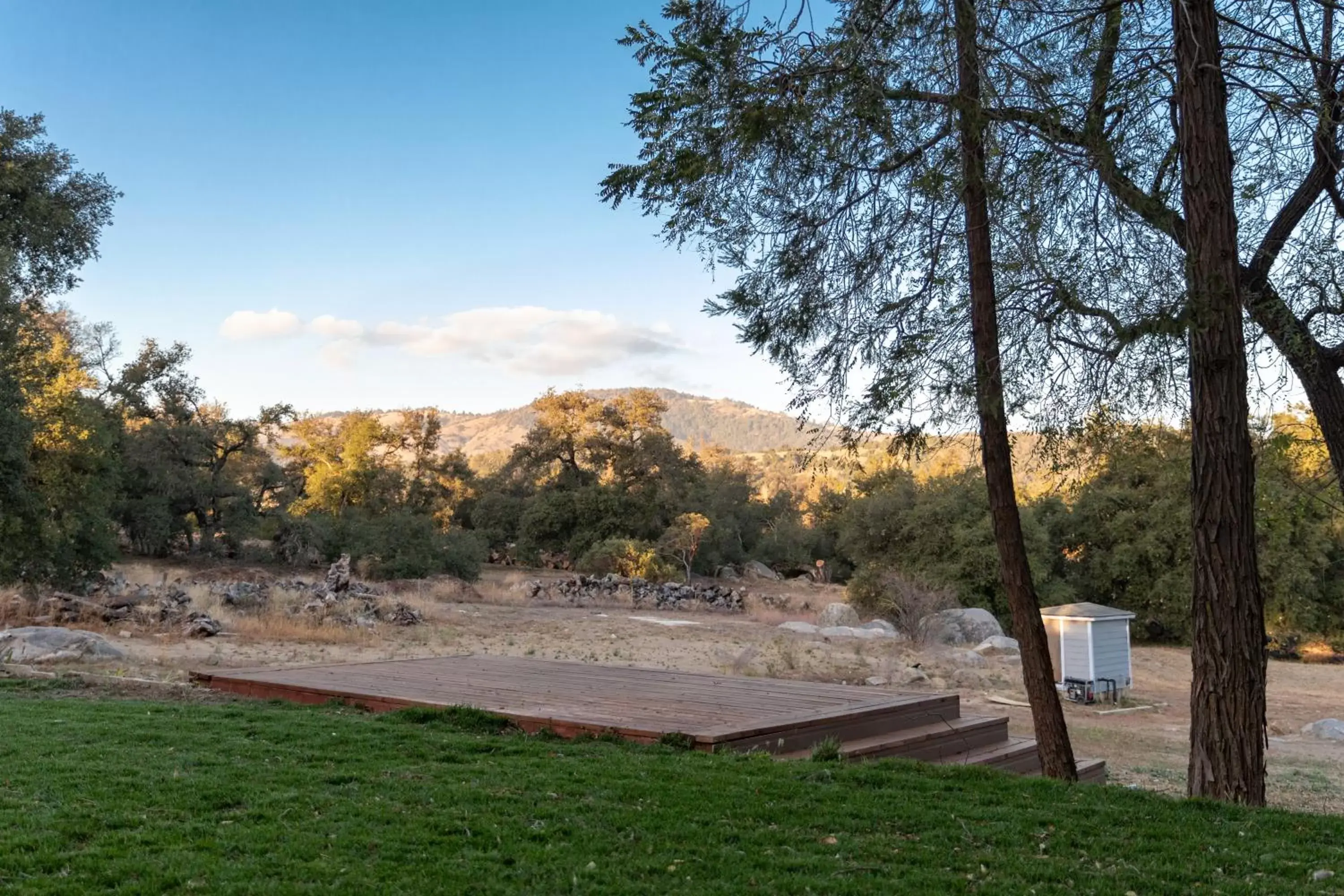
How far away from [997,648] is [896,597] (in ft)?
10.1

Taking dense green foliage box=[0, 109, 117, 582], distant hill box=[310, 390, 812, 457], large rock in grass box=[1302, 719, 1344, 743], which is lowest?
large rock in grass box=[1302, 719, 1344, 743]

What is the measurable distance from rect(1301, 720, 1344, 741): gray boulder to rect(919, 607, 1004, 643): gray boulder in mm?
6564

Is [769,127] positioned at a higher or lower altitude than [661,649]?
higher

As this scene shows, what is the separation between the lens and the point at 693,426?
180 meters

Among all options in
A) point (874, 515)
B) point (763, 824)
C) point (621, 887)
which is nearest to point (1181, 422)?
point (763, 824)

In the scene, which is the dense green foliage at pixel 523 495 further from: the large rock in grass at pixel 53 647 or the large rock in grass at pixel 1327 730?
the large rock in grass at pixel 1327 730

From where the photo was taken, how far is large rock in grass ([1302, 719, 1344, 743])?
1315 cm

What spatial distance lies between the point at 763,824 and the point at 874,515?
77.6ft

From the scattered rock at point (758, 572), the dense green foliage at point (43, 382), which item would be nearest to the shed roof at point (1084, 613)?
the dense green foliage at point (43, 382)

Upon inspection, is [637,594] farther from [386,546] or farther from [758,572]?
[758,572]

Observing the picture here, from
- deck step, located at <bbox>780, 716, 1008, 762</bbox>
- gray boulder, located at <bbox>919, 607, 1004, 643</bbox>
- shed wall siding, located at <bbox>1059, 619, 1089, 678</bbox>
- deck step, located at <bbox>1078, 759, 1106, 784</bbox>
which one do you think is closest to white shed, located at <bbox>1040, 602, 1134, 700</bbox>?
shed wall siding, located at <bbox>1059, 619, 1089, 678</bbox>

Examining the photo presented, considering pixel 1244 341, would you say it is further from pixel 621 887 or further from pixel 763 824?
pixel 621 887

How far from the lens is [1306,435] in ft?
29.1

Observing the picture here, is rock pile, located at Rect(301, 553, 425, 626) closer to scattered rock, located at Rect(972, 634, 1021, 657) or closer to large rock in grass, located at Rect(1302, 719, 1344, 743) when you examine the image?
scattered rock, located at Rect(972, 634, 1021, 657)
